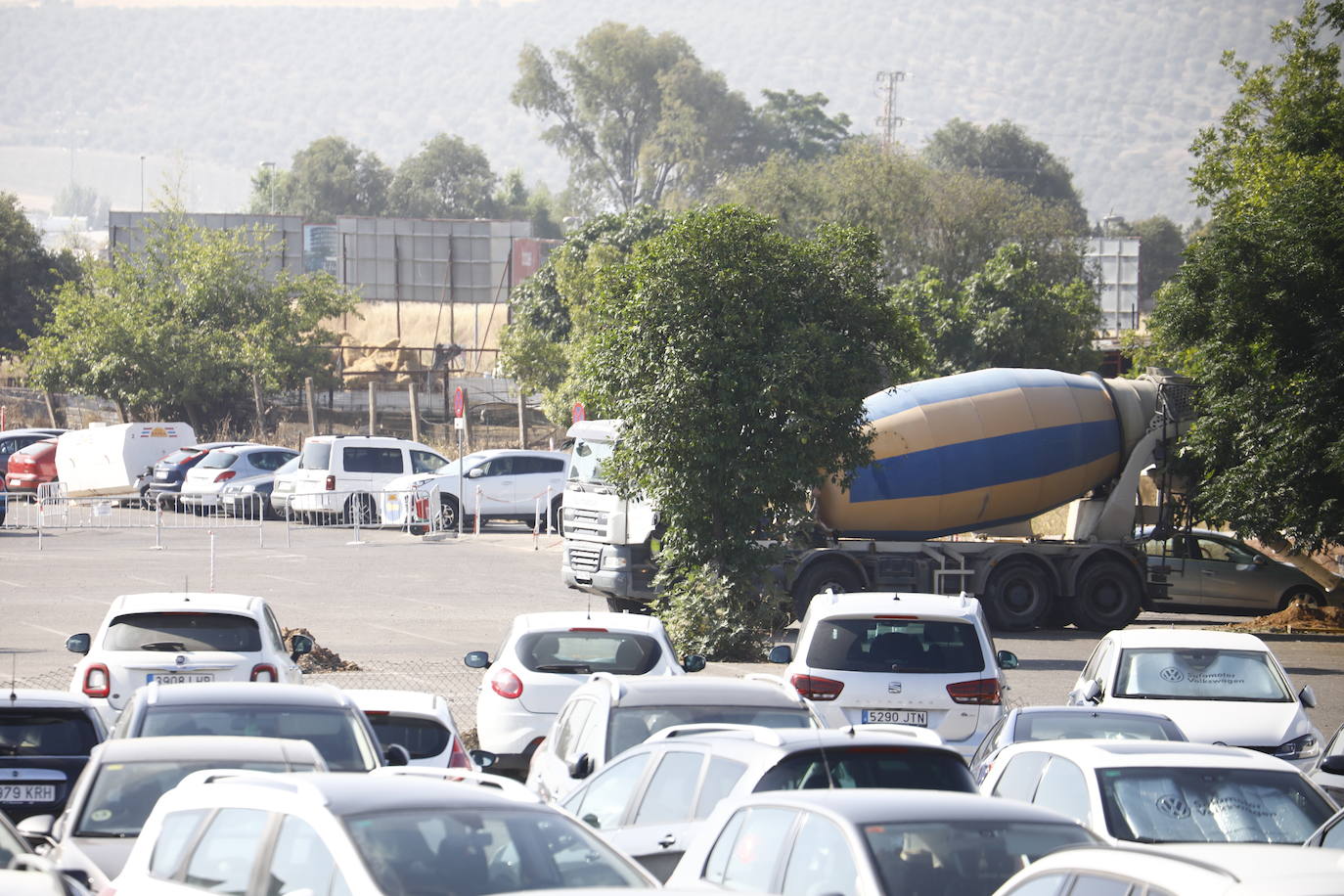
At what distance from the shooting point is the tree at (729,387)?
18.9 meters

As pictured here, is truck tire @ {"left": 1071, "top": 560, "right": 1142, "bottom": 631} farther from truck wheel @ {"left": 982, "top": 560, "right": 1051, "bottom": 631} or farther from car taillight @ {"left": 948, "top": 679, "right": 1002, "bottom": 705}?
car taillight @ {"left": 948, "top": 679, "right": 1002, "bottom": 705}

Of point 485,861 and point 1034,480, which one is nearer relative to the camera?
point 485,861

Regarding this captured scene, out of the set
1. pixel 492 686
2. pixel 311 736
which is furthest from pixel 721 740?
pixel 492 686

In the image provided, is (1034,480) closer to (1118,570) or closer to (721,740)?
(1118,570)

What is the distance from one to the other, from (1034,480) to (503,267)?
58.3 meters

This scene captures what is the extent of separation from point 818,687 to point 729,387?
260 inches

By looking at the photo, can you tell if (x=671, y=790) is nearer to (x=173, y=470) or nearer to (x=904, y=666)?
(x=904, y=666)

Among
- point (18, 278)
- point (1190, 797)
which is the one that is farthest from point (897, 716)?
point (18, 278)

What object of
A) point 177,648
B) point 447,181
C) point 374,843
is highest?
point 447,181

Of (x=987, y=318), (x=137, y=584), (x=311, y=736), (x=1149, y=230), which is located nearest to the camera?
(x=311, y=736)

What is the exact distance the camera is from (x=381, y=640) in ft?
66.9

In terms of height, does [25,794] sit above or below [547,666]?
below

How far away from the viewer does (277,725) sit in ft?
30.7

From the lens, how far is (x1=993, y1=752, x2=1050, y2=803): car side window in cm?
923
